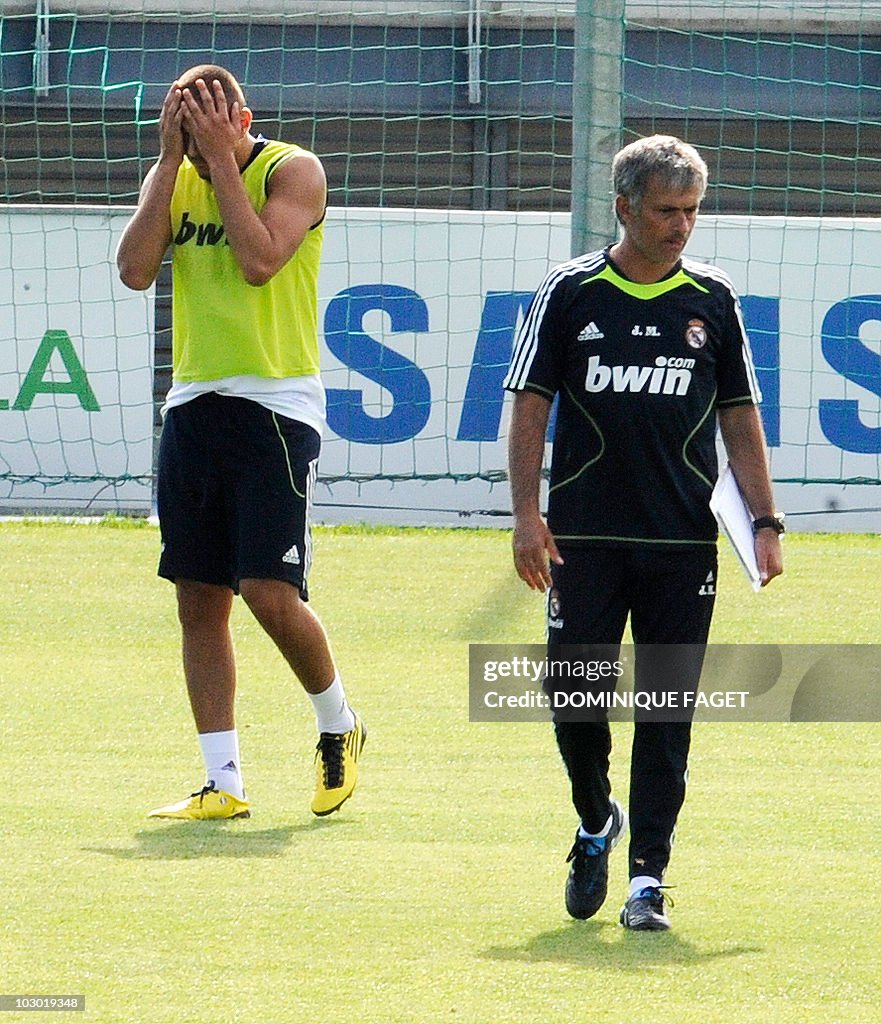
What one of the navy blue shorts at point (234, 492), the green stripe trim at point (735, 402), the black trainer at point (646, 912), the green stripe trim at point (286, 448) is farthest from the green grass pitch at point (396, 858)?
the green stripe trim at point (735, 402)

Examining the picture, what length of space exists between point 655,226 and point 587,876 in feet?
4.78

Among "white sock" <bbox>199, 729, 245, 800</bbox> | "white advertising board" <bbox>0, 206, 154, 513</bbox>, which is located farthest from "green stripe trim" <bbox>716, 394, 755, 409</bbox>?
"white advertising board" <bbox>0, 206, 154, 513</bbox>

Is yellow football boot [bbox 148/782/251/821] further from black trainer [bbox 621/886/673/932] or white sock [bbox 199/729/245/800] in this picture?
black trainer [bbox 621/886/673/932]

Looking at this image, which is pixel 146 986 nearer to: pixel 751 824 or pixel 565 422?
pixel 565 422

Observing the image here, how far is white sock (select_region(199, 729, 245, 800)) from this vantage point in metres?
5.39

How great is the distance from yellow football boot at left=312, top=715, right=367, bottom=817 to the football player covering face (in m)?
1.73

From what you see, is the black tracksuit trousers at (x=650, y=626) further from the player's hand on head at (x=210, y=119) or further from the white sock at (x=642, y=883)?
the player's hand on head at (x=210, y=119)

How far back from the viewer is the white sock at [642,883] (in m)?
4.33

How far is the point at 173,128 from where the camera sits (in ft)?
17.0

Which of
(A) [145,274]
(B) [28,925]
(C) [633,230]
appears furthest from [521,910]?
(A) [145,274]

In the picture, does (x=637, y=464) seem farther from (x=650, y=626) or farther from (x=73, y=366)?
(x=73, y=366)

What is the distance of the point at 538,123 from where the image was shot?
1728 cm

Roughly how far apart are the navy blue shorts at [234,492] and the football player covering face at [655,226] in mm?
1286

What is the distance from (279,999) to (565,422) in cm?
148
